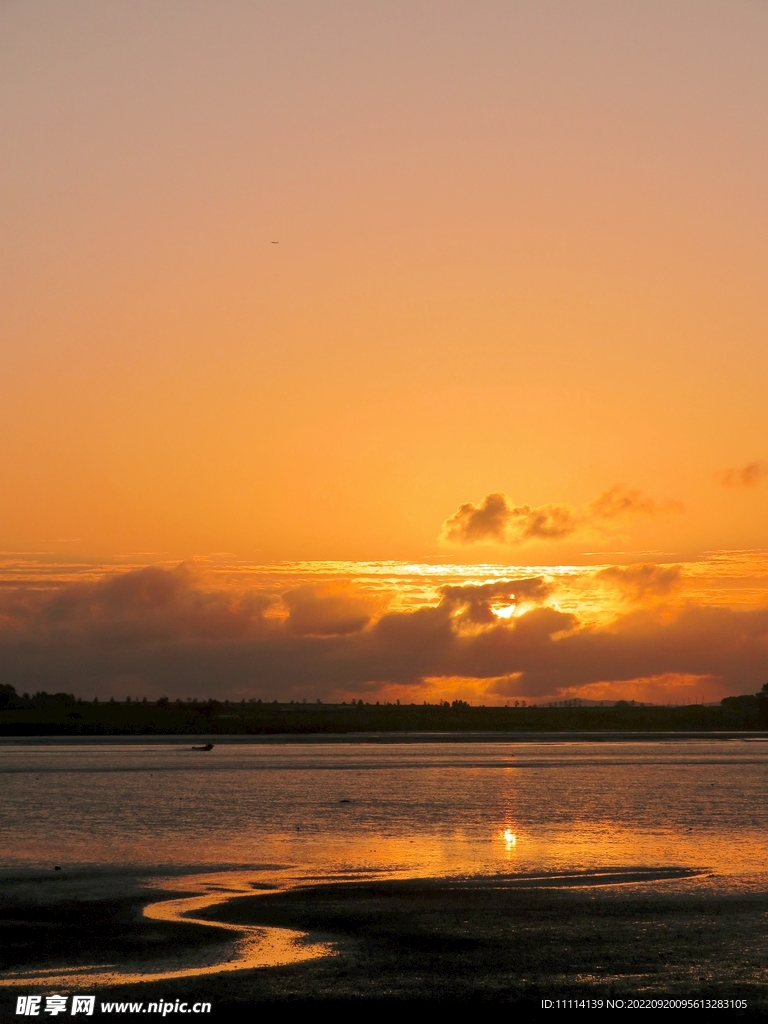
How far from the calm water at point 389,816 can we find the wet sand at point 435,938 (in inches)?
149

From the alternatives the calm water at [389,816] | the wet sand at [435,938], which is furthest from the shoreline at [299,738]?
the wet sand at [435,938]

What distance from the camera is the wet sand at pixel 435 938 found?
2106cm

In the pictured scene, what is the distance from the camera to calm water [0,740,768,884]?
3859 cm

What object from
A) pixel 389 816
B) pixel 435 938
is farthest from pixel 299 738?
pixel 435 938

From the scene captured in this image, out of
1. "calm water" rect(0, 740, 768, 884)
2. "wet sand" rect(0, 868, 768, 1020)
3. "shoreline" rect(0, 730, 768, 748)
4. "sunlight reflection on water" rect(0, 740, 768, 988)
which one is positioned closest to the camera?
"wet sand" rect(0, 868, 768, 1020)

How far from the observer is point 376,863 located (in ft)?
123

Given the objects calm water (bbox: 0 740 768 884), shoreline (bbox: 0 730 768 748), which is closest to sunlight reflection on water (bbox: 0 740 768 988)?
calm water (bbox: 0 740 768 884)

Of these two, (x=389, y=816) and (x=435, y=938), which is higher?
(x=389, y=816)

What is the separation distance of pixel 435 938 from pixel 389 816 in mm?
27208

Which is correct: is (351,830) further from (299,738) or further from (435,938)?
(299,738)

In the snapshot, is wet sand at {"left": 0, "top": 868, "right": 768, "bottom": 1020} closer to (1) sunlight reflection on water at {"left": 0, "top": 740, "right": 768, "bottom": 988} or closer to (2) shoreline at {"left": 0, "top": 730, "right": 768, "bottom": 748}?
(1) sunlight reflection on water at {"left": 0, "top": 740, "right": 768, "bottom": 988}

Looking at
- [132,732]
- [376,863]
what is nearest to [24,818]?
[376,863]

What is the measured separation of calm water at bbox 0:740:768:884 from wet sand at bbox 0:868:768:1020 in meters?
3.79

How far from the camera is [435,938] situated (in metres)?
25.6
